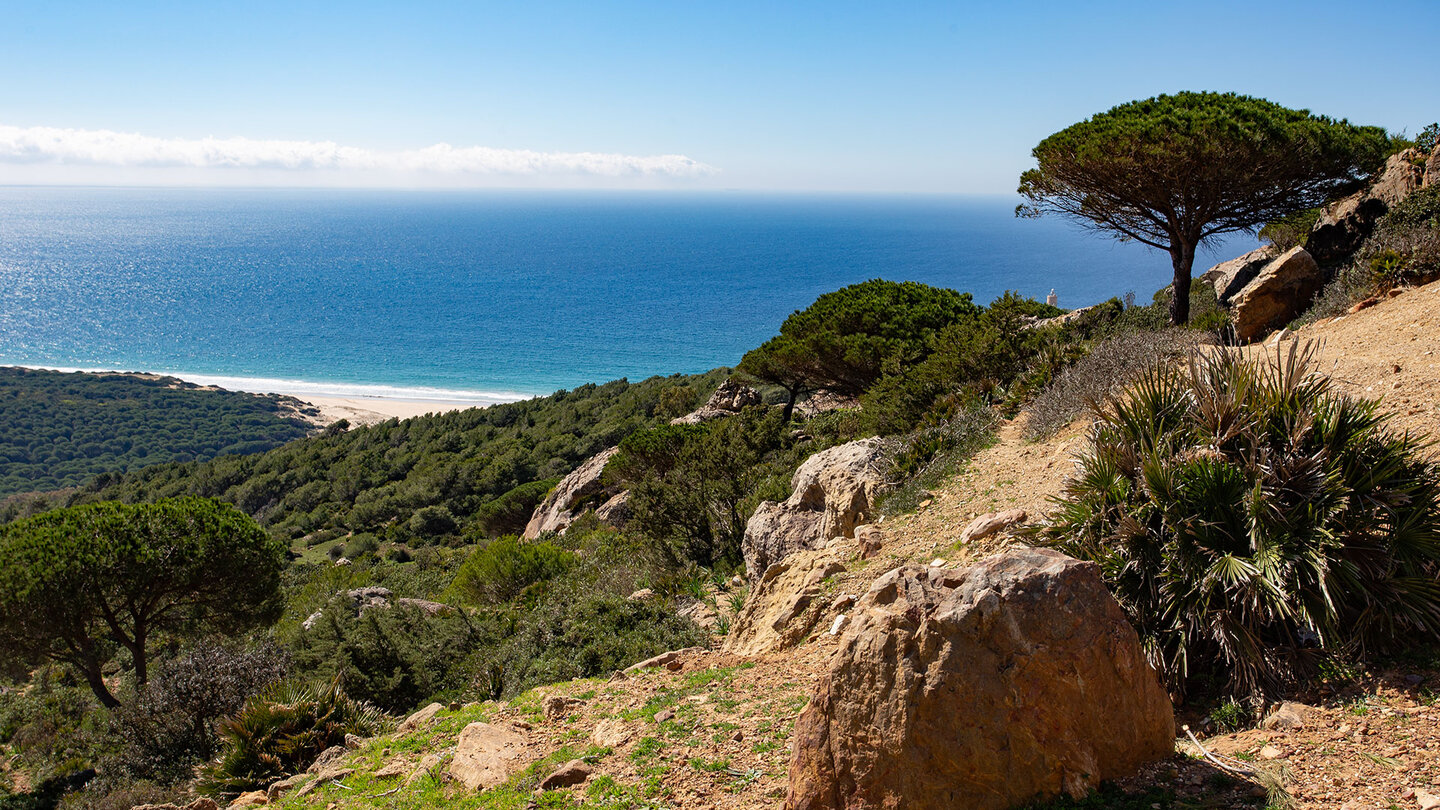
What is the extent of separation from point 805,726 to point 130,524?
14.5m

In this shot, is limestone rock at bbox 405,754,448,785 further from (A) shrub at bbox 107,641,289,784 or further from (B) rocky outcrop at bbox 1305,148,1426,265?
(B) rocky outcrop at bbox 1305,148,1426,265

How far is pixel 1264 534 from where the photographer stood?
4.62 m

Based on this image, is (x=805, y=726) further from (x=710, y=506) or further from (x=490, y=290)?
(x=490, y=290)

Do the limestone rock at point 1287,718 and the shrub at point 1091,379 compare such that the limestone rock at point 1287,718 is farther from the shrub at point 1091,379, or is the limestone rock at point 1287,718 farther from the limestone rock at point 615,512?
the limestone rock at point 615,512

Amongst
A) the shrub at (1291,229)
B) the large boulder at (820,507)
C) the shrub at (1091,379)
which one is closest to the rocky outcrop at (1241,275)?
the shrub at (1291,229)

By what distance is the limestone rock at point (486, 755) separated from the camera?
552cm

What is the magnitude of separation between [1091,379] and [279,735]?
10.9 metres

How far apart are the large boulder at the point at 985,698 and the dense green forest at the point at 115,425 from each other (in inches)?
2368

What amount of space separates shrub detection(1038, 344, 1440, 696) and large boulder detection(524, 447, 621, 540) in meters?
17.2

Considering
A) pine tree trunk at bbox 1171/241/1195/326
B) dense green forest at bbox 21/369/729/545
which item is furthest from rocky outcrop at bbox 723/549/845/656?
dense green forest at bbox 21/369/729/545

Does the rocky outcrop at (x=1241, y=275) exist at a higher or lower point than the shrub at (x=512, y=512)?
higher

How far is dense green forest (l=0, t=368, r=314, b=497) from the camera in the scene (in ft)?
169

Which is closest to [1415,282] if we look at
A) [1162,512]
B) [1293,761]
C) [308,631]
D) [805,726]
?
[1162,512]

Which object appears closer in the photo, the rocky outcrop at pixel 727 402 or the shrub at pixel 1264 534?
the shrub at pixel 1264 534
